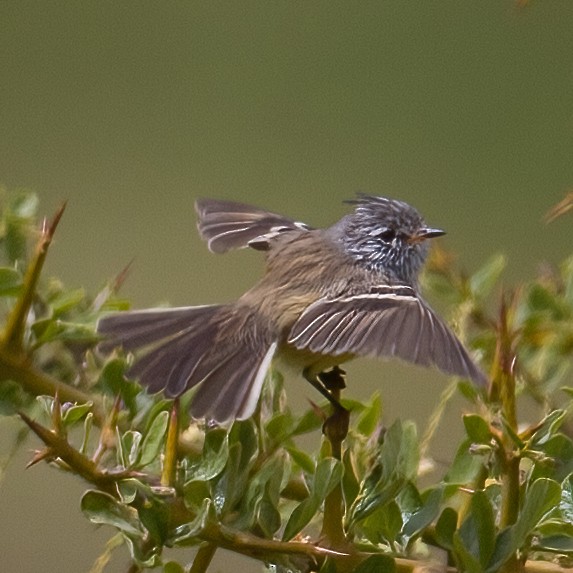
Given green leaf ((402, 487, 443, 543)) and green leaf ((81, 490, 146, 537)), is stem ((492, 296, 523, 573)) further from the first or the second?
green leaf ((81, 490, 146, 537))

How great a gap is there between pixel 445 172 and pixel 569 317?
3870 millimetres

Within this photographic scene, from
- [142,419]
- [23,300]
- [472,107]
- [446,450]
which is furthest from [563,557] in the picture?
[472,107]

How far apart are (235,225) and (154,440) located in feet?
3.64

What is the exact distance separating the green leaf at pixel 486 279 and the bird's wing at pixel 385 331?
8 centimetres

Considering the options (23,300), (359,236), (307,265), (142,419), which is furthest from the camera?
(359,236)

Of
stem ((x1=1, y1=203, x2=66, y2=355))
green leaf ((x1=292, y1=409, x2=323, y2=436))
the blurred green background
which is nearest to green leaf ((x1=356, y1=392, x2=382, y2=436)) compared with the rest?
green leaf ((x1=292, y1=409, x2=323, y2=436))

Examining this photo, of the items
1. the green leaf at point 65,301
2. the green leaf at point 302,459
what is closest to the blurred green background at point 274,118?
the green leaf at point 65,301

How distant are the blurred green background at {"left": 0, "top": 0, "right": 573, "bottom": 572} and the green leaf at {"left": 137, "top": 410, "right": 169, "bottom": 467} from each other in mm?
3331

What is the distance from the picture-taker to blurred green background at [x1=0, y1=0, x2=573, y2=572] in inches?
207

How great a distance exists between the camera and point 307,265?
2258 millimetres

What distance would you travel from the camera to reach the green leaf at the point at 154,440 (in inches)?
49.3

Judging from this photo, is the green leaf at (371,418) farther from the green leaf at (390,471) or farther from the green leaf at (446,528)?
the green leaf at (446,528)

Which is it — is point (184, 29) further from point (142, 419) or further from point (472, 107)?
point (142, 419)

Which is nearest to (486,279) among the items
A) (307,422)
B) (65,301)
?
(307,422)
